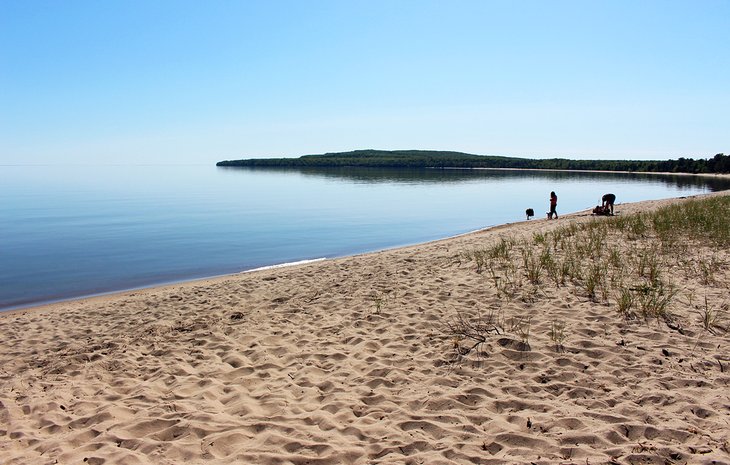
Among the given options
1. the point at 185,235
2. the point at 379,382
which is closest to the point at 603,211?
the point at 379,382

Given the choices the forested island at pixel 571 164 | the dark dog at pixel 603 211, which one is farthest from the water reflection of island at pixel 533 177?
the dark dog at pixel 603 211

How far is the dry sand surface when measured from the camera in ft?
14.1

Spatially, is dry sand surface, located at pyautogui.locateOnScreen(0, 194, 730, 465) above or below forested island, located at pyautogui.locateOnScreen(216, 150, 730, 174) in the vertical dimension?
below

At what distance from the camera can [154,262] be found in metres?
18.6

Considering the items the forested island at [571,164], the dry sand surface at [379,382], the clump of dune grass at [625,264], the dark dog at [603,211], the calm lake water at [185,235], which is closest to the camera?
the dry sand surface at [379,382]

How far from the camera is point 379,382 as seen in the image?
567 centimetres

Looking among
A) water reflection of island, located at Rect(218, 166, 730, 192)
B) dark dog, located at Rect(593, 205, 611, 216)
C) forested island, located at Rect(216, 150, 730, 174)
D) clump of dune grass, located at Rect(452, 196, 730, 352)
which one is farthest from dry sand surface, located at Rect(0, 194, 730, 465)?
forested island, located at Rect(216, 150, 730, 174)

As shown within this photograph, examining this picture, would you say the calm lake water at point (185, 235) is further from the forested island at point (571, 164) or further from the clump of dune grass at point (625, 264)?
the forested island at point (571, 164)

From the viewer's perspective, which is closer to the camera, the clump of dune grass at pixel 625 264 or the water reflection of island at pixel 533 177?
the clump of dune grass at pixel 625 264

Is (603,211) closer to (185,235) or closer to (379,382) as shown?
(379,382)

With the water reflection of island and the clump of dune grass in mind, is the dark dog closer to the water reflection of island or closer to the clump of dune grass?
the clump of dune grass

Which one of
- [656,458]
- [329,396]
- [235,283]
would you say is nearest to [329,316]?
[329,396]

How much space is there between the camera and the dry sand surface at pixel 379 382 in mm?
4293

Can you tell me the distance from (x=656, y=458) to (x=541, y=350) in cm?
231
